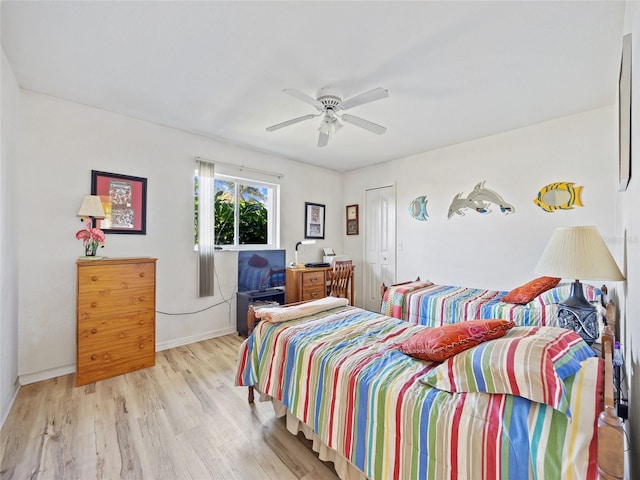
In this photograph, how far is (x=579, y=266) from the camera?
5.38 ft

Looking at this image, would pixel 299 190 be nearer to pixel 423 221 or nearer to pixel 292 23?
pixel 423 221

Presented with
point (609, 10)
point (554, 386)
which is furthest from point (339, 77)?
point (554, 386)

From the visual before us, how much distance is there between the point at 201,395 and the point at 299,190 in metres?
3.23

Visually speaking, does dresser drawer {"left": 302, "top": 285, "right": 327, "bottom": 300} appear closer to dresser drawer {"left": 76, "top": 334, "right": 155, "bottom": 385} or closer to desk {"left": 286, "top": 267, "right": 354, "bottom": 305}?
desk {"left": 286, "top": 267, "right": 354, "bottom": 305}

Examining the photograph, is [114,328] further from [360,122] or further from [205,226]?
[360,122]

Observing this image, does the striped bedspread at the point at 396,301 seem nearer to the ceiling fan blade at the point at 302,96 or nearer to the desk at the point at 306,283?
the desk at the point at 306,283

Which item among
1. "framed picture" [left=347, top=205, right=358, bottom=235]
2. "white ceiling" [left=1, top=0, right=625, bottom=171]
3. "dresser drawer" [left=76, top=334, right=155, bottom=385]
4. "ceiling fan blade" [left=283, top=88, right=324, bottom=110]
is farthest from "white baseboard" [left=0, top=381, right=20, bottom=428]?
"framed picture" [left=347, top=205, right=358, bottom=235]

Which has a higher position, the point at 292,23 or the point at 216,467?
the point at 292,23

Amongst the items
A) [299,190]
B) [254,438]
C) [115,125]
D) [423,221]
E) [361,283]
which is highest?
[115,125]

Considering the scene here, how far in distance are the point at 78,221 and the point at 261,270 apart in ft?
6.61

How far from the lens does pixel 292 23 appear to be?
1.68 meters

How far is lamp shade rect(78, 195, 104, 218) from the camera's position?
2.53m

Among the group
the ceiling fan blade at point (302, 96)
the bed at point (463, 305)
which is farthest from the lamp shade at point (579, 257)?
the ceiling fan blade at point (302, 96)

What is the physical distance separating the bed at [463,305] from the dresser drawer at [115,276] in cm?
259
